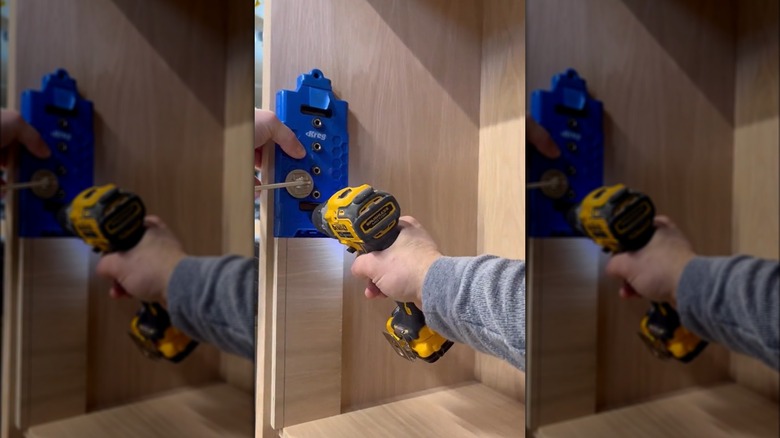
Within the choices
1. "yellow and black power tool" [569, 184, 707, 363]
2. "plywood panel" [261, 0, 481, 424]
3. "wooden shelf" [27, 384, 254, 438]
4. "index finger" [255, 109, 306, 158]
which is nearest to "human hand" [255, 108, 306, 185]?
"index finger" [255, 109, 306, 158]

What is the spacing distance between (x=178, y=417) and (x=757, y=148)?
505 millimetres

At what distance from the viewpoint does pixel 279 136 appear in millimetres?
783

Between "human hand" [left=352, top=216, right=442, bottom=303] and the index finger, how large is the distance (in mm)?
222

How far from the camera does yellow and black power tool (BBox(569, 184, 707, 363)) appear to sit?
27 centimetres

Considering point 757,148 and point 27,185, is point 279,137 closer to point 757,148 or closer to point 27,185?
point 27,185

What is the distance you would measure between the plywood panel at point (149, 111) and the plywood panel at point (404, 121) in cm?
34

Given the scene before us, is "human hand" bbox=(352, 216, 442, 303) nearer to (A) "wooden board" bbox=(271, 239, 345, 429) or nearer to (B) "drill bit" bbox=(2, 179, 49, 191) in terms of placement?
(A) "wooden board" bbox=(271, 239, 345, 429)

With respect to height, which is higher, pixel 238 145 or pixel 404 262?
pixel 238 145

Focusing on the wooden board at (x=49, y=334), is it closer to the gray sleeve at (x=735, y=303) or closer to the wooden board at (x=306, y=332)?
the wooden board at (x=306, y=332)

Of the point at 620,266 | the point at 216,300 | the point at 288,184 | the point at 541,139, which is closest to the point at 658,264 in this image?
the point at 620,266

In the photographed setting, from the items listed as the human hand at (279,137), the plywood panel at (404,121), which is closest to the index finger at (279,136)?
the human hand at (279,137)

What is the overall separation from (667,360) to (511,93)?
47 cm

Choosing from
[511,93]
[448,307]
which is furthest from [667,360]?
[511,93]

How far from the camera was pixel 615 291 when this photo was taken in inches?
12.0
